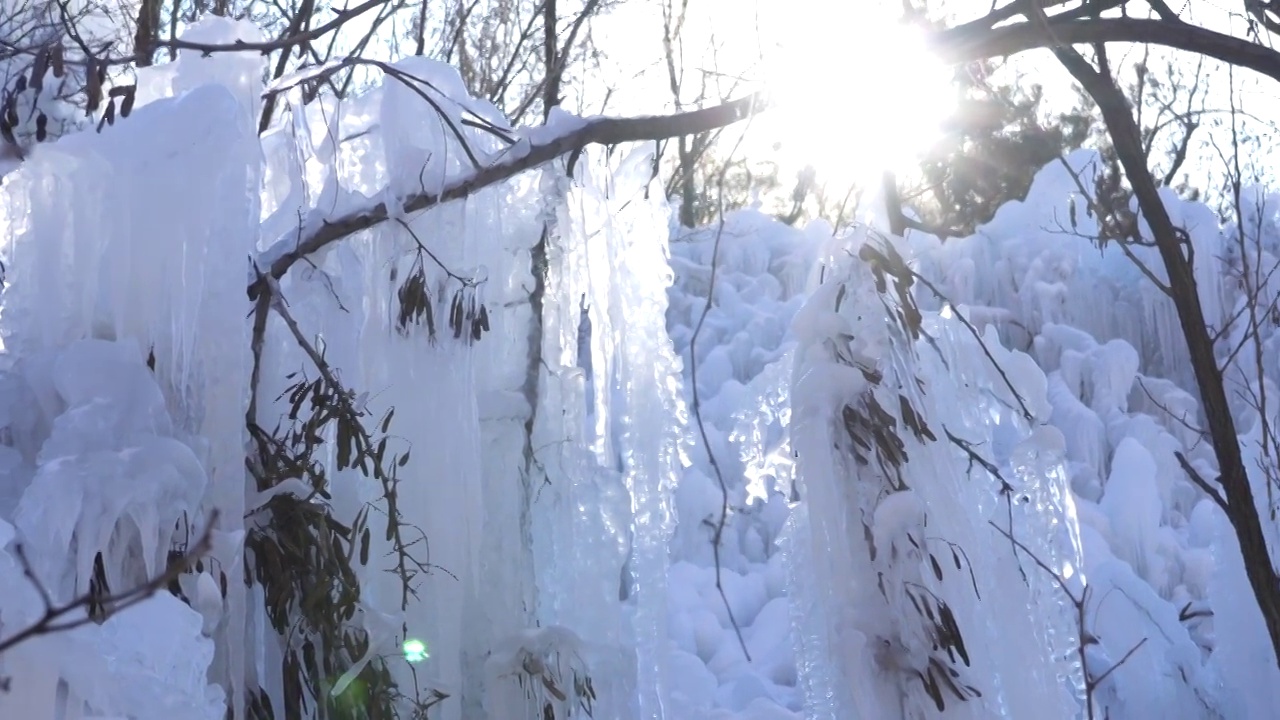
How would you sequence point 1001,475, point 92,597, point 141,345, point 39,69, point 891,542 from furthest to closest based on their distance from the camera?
1. point 1001,475
2. point 891,542
3. point 39,69
4. point 141,345
5. point 92,597

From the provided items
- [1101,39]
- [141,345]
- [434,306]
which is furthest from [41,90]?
[1101,39]

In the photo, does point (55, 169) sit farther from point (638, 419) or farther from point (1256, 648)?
point (1256, 648)

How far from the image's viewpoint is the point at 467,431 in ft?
7.88

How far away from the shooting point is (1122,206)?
741 centimetres

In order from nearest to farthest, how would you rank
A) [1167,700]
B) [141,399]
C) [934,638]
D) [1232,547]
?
[141,399]
[934,638]
[1232,547]
[1167,700]

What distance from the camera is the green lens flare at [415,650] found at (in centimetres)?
230

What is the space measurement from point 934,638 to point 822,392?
1.44 feet

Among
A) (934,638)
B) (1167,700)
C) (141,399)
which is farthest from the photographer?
(1167,700)

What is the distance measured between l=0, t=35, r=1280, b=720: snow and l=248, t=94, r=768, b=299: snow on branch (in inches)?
0.6

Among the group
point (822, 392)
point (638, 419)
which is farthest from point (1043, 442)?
point (638, 419)

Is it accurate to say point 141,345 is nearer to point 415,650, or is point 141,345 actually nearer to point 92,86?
point 92,86

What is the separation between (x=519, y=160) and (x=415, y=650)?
0.92 m

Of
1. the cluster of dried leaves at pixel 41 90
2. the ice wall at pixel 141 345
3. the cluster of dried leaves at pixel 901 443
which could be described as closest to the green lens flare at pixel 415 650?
the ice wall at pixel 141 345

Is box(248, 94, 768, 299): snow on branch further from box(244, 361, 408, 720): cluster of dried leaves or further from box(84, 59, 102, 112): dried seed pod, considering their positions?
box(84, 59, 102, 112): dried seed pod
